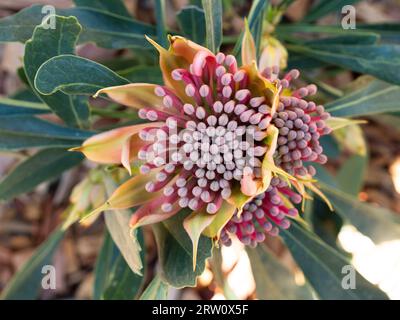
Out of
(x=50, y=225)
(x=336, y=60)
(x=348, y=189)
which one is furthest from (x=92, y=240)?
(x=336, y=60)

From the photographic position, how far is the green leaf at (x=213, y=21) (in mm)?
655

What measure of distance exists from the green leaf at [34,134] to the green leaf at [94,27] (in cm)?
13

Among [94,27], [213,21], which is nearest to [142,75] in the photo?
[94,27]

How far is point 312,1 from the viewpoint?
1279 millimetres

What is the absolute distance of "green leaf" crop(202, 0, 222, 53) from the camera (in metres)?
0.65

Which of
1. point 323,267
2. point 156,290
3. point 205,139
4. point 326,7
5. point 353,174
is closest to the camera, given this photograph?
point 205,139

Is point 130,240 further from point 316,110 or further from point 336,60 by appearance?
point 336,60

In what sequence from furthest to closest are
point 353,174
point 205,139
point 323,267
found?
1. point 353,174
2. point 323,267
3. point 205,139

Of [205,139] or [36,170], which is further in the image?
[36,170]

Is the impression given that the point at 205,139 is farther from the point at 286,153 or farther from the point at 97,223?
the point at 97,223

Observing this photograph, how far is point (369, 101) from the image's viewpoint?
2.78ft

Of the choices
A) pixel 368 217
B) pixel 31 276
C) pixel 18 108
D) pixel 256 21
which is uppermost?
pixel 256 21

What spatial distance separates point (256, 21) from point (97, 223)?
0.72 m

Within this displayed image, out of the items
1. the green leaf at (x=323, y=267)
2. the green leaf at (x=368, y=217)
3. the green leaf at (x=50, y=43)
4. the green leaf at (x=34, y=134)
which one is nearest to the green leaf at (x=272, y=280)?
the green leaf at (x=323, y=267)
